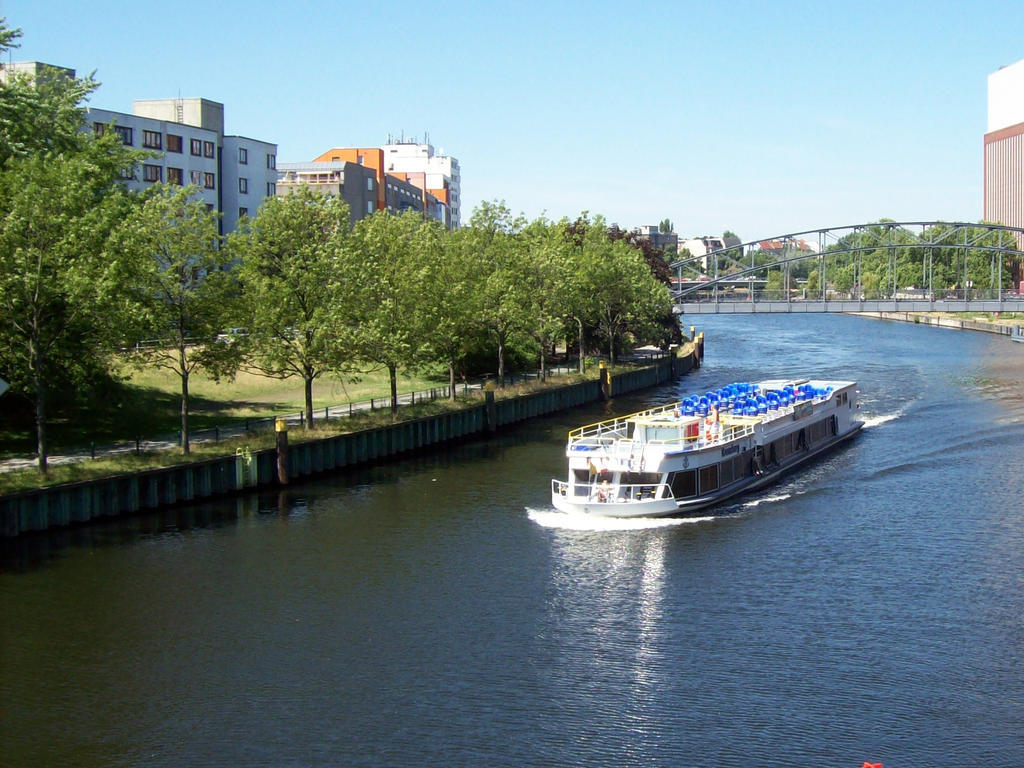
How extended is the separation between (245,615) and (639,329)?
233 feet

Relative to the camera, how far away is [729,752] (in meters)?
27.0

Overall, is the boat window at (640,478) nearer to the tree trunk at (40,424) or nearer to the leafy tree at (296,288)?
the leafy tree at (296,288)

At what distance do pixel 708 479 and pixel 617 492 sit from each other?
5.07 m

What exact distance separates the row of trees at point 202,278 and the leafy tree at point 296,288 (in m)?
0.09

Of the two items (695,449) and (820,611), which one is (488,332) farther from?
(820,611)

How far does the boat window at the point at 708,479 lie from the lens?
51312 millimetres

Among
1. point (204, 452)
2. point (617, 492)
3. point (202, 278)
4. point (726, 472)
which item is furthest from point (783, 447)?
point (202, 278)

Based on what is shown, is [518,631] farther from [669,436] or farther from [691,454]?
[669,436]

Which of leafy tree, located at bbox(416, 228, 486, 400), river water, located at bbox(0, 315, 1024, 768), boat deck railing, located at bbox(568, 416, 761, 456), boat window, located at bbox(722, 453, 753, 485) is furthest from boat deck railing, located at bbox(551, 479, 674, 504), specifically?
leafy tree, located at bbox(416, 228, 486, 400)

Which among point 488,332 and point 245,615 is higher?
point 488,332

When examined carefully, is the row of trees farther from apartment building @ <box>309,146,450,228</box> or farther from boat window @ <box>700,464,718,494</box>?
apartment building @ <box>309,146,450,228</box>

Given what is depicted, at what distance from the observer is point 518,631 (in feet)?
114

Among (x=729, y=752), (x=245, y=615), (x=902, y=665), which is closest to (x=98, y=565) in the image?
(x=245, y=615)

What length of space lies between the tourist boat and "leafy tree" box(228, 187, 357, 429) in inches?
551
